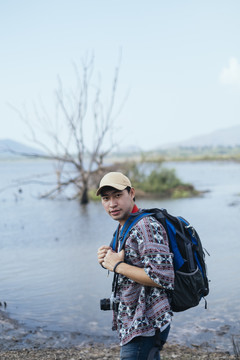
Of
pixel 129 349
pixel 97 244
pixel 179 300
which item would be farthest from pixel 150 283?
pixel 97 244

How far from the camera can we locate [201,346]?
4578 millimetres

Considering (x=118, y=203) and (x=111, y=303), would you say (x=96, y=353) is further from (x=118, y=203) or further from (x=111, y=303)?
(x=118, y=203)

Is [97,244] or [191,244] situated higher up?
[191,244]

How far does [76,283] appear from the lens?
720 cm

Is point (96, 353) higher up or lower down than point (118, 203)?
lower down

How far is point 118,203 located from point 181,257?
0.44 m

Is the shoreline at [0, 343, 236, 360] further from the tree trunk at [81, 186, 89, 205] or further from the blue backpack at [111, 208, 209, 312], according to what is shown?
the tree trunk at [81, 186, 89, 205]

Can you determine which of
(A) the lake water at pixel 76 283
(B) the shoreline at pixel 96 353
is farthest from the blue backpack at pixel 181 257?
(A) the lake water at pixel 76 283

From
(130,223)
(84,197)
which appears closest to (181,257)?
(130,223)

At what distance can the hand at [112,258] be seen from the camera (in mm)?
2357

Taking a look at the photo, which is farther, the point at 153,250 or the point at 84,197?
the point at 84,197

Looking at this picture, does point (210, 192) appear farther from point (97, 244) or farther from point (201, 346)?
point (201, 346)

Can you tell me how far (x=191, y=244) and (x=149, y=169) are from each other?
19114mm

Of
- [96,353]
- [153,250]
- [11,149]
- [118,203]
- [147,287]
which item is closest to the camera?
[153,250]
